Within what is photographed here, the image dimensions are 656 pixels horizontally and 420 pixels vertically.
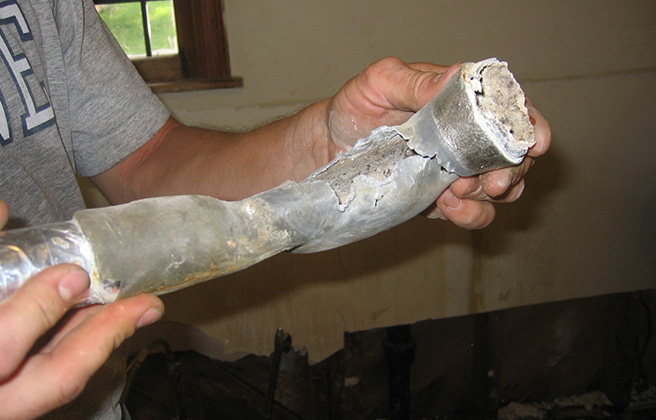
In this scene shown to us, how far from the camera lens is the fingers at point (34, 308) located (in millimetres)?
352

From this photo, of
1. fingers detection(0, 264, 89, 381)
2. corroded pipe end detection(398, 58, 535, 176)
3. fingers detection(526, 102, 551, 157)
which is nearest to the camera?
fingers detection(0, 264, 89, 381)

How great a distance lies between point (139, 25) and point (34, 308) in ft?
4.60

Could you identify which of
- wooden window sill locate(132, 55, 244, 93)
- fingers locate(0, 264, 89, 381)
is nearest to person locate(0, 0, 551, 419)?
fingers locate(0, 264, 89, 381)

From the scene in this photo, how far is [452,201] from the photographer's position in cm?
75

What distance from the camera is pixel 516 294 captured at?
207 centimetres

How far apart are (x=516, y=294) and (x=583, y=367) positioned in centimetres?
78

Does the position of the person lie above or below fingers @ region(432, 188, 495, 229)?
above

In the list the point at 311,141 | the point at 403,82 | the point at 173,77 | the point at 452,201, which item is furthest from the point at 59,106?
the point at 173,77

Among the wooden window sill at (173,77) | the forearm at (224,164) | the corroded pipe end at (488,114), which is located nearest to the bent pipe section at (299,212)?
the corroded pipe end at (488,114)

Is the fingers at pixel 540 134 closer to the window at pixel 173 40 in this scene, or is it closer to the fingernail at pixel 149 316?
the fingernail at pixel 149 316

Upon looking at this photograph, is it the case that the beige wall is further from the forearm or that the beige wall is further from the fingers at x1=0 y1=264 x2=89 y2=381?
the fingers at x1=0 y1=264 x2=89 y2=381

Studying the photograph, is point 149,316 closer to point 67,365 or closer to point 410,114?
point 67,365

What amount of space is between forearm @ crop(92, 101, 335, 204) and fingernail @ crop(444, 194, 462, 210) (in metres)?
0.22

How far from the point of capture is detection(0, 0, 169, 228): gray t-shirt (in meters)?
0.63
